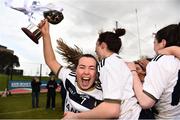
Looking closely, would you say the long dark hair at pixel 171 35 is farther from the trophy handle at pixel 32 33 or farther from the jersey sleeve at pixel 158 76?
the trophy handle at pixel 32 33

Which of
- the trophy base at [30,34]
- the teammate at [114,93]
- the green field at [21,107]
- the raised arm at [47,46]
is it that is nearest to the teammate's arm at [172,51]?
the teammate at [114,93]

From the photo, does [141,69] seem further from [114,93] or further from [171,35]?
[114,93]

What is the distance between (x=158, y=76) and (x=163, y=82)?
0.25 feet

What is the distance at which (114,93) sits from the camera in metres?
3.05

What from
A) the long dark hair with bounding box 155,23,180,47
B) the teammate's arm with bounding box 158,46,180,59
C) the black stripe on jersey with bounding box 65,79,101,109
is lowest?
the black stripe on jersey with bounding box 65,79,101,109

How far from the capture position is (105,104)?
304 centimetres

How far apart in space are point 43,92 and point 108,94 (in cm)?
2743

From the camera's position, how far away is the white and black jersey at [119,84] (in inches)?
121

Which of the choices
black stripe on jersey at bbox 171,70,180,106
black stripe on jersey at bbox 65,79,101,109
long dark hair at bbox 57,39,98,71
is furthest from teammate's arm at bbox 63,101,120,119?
long dark hair at bbox 57,39,98,71

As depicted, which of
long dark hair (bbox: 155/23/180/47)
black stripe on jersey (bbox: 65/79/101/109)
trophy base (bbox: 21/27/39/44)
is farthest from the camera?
trophy base (bbox: 21/27/39/44)

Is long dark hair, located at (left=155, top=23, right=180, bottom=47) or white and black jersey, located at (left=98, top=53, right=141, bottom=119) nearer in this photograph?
white and black jersey, located at (left=98, top=53, right=141, bottom=119)

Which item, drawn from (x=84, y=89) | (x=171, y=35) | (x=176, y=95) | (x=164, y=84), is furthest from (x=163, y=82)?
(x=84, y=89)

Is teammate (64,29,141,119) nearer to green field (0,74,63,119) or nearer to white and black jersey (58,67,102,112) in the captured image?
white and black jersey (58,67,102,112)

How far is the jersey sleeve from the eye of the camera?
3.40 metres
